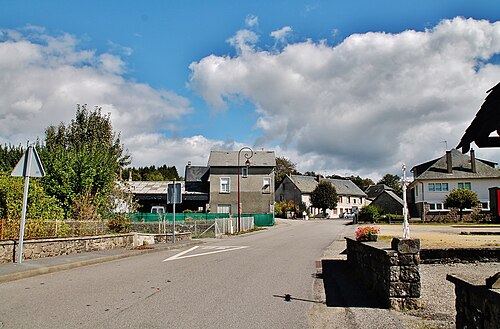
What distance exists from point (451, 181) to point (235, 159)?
30.0 metres

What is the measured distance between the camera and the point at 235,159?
2354 inches

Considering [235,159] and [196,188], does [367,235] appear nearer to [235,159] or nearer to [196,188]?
[235,159]

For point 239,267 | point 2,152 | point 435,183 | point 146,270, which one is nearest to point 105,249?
point 146,270

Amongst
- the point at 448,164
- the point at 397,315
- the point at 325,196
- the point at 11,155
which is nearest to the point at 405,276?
the point at 397,315

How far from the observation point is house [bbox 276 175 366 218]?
294 ft

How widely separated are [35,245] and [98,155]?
12291 millimetres

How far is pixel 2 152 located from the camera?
3738 cm

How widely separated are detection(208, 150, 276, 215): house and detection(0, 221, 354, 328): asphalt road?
4341cm

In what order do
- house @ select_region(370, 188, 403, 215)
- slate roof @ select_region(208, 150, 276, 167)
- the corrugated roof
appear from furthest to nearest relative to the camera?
house @ select_region(370, 188, 403, 215) → slate roof @ select_region(208, 150, 276, 167) → the corrugated roof

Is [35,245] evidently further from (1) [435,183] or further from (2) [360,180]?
(2) [360,180]

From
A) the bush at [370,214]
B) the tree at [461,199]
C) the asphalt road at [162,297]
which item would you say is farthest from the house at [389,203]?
the asphalt road at [162,297]

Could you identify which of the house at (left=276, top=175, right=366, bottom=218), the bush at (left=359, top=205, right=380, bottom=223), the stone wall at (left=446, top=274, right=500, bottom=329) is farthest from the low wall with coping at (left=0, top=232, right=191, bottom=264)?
the house at (left=276, top=175, right=366, bottom=218)

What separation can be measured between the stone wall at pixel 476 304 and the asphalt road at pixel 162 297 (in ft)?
8.51

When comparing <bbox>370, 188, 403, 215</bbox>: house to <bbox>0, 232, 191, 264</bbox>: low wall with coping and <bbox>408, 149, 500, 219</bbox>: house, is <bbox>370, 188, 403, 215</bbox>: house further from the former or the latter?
<bbox>0, 232, 191, 264</bbox>: low wall with coping
